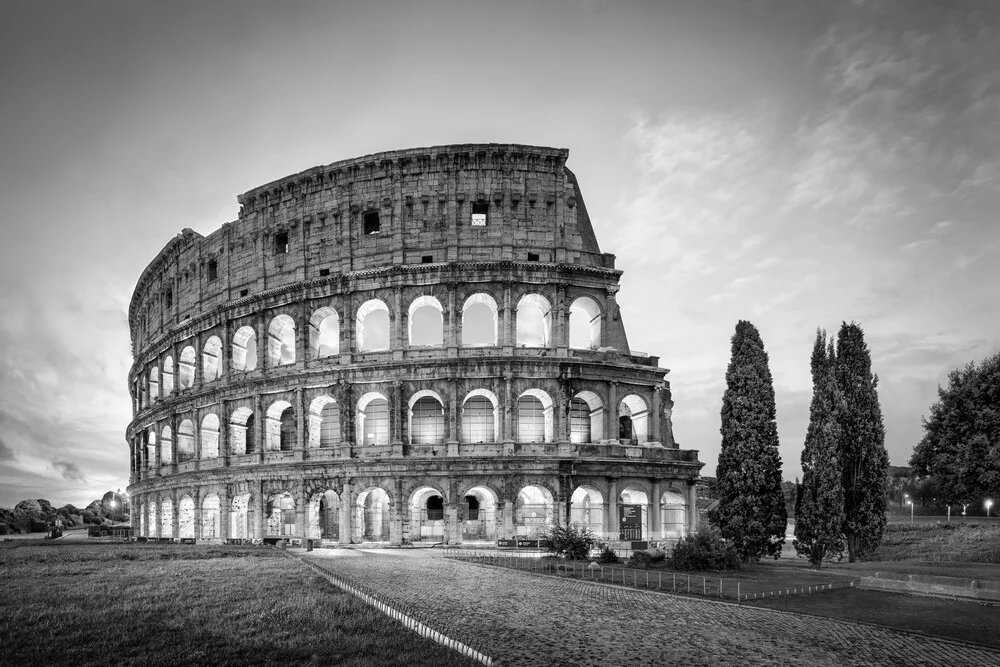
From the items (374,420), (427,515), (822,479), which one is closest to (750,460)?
(822,479)

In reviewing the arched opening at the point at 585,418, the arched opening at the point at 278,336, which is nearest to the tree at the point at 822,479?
the arched opening at the point at 585,418

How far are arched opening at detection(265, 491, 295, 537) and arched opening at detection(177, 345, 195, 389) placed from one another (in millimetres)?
12054

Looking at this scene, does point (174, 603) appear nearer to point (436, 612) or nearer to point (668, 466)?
point (436, 612)

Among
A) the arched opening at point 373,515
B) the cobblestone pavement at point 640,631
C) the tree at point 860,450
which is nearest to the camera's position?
the cobblestone pavement at point 640,631

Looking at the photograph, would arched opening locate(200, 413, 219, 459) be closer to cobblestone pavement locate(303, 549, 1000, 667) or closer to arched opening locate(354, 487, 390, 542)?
arched opening locate(354, 487, 390, 542)

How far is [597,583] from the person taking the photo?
19.0 meters

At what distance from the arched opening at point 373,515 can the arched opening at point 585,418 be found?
10.9 metres

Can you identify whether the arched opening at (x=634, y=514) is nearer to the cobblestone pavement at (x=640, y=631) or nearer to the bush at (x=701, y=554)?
the bush at (x=701, y=554)

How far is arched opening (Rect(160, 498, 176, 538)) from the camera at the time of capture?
147 ft

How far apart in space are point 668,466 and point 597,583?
1909 cm

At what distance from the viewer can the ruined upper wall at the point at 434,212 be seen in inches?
1508

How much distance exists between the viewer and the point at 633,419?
3941 centimetres

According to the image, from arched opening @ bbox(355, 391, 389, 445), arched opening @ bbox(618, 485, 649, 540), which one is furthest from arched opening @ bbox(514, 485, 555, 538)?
arched opening @ bbox(355, 391, 389, 445)

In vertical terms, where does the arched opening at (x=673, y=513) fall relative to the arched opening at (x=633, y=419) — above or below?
below
